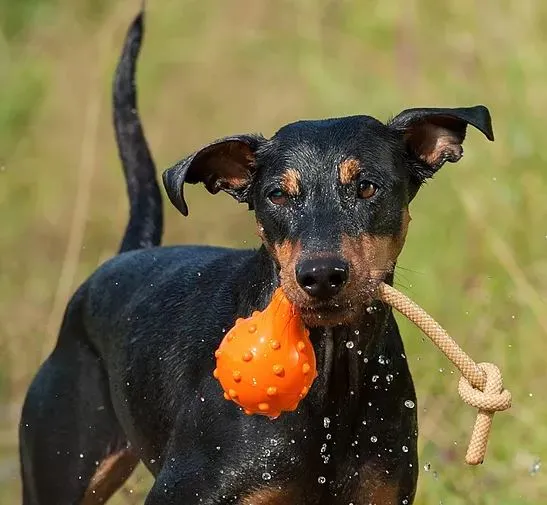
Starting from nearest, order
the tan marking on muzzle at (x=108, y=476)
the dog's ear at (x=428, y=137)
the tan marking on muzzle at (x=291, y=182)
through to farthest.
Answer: the tan marking on muzzle at (x=291, y=182) < the dog's ear at (x=428, y=137) < the tan marking on muzzle at (x=108, y=476)

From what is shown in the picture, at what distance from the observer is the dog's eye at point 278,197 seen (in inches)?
172

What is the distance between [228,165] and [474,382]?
117 cm

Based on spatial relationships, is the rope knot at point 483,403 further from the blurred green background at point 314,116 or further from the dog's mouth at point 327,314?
the blurred green background at point 314,116

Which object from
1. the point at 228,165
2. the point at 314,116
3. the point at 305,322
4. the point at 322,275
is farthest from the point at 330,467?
the point at 314,116

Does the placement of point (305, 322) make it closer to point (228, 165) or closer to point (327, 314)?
point (327, 314)

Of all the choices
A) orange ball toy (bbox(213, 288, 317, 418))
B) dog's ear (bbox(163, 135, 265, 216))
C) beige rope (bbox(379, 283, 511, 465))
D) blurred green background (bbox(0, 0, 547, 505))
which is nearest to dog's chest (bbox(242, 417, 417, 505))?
orange ball toy (bbox(213, 288, 317, 418))

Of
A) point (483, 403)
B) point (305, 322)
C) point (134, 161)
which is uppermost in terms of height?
point (134, 161)

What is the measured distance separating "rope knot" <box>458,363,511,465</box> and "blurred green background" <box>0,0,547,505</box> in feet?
2.24

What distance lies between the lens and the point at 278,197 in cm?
440

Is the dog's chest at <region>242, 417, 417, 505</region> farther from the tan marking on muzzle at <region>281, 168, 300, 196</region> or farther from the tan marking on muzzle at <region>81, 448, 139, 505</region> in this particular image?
the tan marking on muzzle at <region>81, 448, 139, 505</region>

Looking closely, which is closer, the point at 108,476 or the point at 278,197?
the point at 278,197

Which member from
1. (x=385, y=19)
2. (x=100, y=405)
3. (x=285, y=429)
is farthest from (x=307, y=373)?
(x=385, y=19)

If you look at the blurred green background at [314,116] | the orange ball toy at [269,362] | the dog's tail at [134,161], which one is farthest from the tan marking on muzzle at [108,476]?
the orange ball toy at [269,362]

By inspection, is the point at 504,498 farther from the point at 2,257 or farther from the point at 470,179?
the point at 2,257
